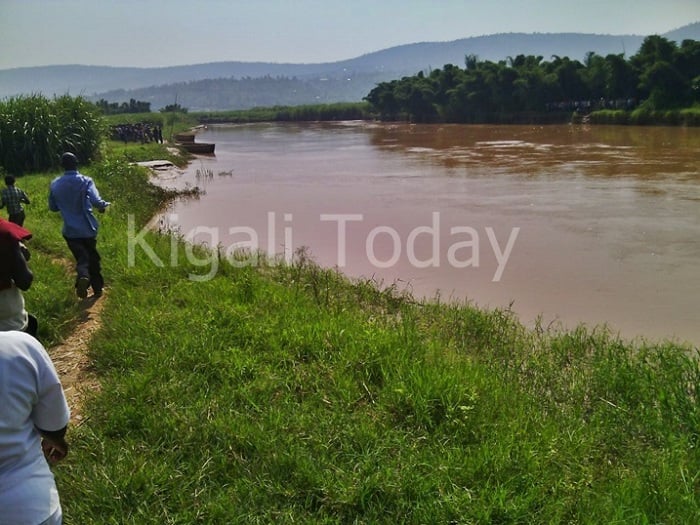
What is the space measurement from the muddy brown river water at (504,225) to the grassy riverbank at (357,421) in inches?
80.7

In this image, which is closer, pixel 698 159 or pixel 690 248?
pixel 690 248

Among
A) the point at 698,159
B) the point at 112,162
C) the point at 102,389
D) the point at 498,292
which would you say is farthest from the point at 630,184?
the point at 102,389

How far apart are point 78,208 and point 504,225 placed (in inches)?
356

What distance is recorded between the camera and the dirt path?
12.9ft

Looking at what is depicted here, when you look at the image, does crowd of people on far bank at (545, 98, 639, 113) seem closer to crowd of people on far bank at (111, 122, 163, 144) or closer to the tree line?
the tree line

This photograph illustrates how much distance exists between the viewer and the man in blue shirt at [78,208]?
5543 millimetres

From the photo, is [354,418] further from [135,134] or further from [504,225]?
[135,134]

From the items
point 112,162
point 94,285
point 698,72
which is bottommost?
point 94,285

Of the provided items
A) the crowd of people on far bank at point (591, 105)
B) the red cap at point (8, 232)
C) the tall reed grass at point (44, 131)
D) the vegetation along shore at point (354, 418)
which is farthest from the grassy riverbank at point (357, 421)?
the crowd of people on far bank at point (591, 105)

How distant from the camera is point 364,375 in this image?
4.10 m

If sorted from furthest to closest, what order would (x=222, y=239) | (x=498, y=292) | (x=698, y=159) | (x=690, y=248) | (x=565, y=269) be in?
(x=698, y=159) < (x=222, y=239) < (x=690, y=248) < (x=565, y=269) < (x=498, y=292)

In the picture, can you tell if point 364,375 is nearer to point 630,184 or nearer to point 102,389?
point 102,389

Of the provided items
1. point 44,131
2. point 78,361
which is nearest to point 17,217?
point 78,361

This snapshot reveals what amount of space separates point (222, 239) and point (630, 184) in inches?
481
